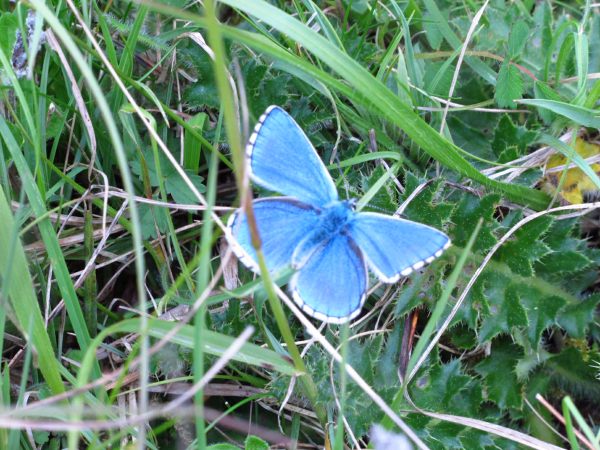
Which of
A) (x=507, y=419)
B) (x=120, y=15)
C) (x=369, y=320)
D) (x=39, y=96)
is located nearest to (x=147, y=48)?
(x=120, y=15)

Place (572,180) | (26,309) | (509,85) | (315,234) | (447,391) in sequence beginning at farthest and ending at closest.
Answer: (572,180)
(509,85)
(447,391)
(315,234)
(26,309)

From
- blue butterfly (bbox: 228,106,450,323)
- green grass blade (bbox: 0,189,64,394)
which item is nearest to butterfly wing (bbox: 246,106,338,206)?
blue butterfly (bbox: 228,106,450,323)

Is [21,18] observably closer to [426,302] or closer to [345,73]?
[345,73]

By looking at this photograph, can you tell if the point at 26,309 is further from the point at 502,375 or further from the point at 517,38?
the point at 517,38

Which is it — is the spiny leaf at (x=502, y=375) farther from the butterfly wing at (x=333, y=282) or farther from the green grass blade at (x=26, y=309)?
the green grass blade at (x=26, y=309)

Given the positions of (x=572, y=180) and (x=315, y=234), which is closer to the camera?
(x=315, y=234)

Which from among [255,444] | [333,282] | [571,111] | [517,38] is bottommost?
[255,444]

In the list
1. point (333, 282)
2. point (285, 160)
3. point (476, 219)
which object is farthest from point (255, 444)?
point (476, 219)

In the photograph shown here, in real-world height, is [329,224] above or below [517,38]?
below
